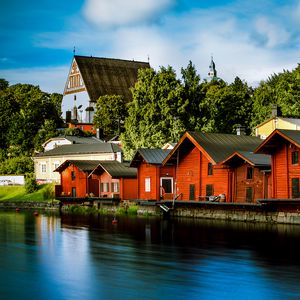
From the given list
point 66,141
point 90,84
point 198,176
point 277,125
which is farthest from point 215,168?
point 90,84

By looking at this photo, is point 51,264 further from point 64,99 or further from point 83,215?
point 64,99

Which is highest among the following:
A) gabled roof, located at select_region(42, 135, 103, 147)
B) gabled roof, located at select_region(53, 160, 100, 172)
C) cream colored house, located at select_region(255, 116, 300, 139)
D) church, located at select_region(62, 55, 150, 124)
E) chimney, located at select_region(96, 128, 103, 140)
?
church, located at select_region(62, 55, 150, 124)

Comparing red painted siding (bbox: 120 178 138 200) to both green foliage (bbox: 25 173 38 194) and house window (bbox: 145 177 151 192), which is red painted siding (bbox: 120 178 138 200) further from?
green foliage (bbox: 25 173 38 194)

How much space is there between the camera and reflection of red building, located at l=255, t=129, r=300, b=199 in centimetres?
5197

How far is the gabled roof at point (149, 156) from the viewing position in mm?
69438

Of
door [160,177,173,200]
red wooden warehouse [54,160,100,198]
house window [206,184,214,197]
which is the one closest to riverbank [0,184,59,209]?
red wooden warehouse [54,160,100,198]

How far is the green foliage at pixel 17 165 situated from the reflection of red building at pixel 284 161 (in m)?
58.9

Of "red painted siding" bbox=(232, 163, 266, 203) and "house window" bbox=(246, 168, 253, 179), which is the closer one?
"red painted siding" bbox=(232, 163, 266, 203)

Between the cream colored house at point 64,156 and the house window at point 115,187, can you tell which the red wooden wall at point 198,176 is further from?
the cream colored house at point 64,156

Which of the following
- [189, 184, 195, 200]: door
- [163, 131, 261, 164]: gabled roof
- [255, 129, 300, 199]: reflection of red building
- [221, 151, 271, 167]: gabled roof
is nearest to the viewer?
[255, 129, 300, 199]: reflection of red building

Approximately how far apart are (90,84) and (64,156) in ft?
203

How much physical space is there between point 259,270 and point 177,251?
7500 millimetres

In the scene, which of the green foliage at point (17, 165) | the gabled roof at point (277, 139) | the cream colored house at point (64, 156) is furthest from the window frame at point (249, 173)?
the green foliage at point (17, 165)

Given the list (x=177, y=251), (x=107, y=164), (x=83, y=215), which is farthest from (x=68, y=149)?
(x=177, y=251)
